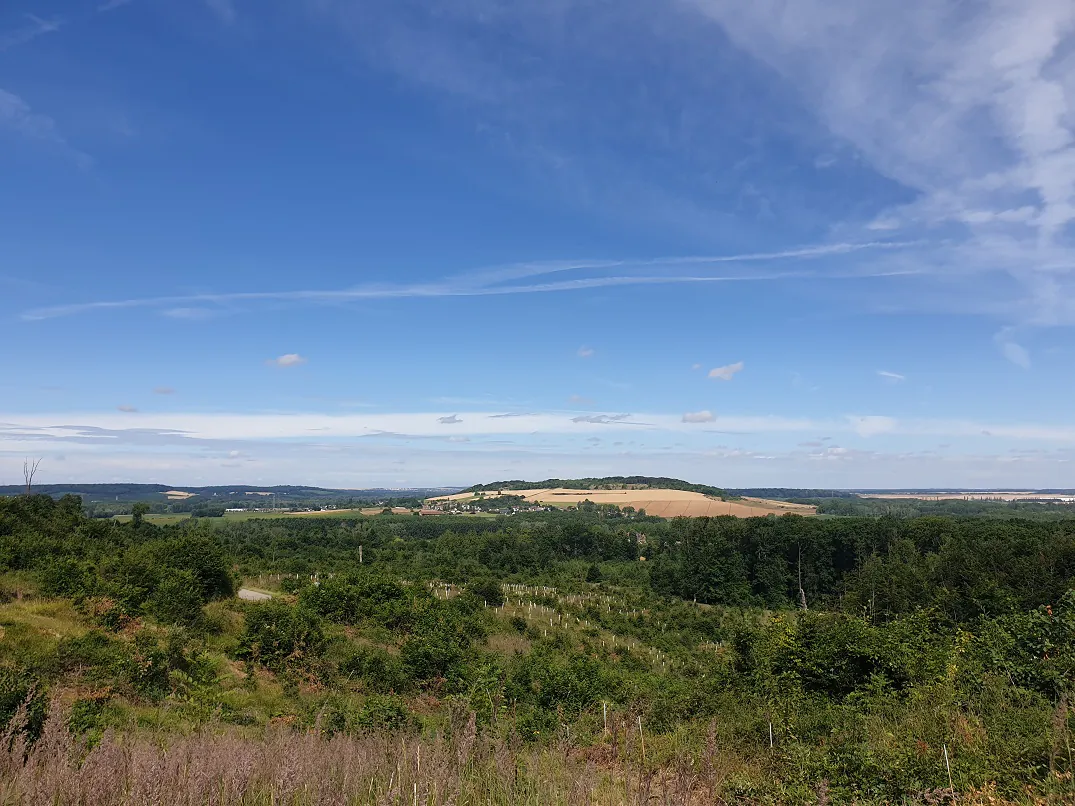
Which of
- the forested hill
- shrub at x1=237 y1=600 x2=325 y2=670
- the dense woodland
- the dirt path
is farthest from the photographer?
the forested hill

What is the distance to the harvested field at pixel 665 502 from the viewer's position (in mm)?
102725

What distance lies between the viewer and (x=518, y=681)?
19.1m

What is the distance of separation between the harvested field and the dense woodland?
5131cm

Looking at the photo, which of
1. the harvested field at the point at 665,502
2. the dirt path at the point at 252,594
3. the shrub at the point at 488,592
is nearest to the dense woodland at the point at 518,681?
the shrub at the point at 488,592

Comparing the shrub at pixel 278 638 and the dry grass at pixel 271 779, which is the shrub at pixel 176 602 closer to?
the shrub at pixel 278 638

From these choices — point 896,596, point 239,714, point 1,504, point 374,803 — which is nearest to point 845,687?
point 374,803

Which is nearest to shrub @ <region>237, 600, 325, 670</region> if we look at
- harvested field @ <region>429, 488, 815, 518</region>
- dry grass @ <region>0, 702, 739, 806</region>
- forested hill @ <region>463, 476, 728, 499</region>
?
dry grass @ <region>0, 702, 739, 806</region>

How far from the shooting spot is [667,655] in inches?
1444

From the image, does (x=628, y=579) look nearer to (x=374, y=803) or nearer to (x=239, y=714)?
(x=239, y=714)

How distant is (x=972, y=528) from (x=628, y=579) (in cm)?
4265

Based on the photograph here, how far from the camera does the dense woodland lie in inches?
171

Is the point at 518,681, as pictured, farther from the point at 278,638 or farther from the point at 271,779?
the point at 271,779

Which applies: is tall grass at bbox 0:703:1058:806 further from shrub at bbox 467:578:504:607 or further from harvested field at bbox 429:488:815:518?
harvested field at bbox 429:488:815:518

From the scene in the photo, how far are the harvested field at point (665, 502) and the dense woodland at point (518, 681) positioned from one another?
5131cm
